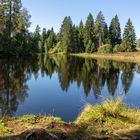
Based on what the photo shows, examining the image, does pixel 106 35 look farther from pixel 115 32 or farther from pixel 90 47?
pixel 90 47

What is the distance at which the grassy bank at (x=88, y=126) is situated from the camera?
731 centimetres

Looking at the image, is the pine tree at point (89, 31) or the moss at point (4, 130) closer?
the moss at point (4, 130)

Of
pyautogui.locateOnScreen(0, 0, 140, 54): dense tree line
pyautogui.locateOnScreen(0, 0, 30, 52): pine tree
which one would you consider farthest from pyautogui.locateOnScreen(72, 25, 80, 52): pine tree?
pyautogui.locateOnScreen(0, 0, 30, 52): pine tree

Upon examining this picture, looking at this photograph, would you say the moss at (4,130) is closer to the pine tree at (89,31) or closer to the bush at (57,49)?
the pine tree at (89,31)

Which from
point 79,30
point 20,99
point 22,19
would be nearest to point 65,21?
point 79,30

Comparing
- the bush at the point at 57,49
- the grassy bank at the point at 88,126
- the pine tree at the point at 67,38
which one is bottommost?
the grassy bank at the point at 88,126

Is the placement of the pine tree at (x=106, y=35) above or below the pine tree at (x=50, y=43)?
above

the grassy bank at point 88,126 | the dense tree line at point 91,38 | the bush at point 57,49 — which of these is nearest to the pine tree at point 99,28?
the dense tree line at point 91,38

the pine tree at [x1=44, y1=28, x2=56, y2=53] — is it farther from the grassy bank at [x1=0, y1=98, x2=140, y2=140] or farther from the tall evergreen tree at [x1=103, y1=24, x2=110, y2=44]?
the grassy bank at [x1=0, y1=98, x2=140, y2=140]

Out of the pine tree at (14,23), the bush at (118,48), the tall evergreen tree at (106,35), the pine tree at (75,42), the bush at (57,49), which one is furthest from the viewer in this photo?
the bush at (57,49)

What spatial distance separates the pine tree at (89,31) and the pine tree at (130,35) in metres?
10.4

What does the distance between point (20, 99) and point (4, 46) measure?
39948mm

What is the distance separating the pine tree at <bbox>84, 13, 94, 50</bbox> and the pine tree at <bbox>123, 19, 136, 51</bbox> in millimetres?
10412

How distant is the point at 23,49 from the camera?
62.3 m
